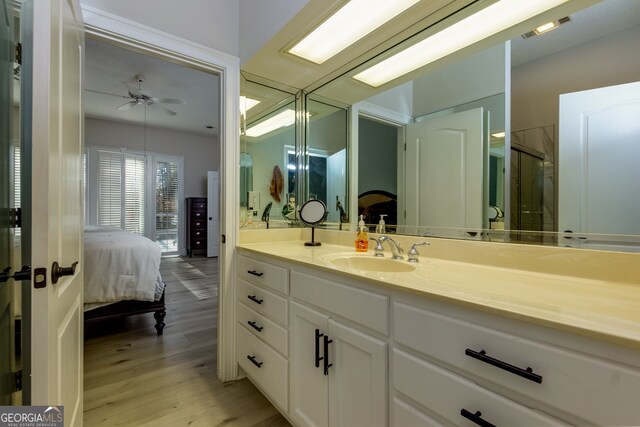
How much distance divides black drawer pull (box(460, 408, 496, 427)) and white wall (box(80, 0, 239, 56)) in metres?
2.16

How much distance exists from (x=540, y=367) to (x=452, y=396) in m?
0.24

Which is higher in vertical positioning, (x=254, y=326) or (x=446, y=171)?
(x=446, y=171)

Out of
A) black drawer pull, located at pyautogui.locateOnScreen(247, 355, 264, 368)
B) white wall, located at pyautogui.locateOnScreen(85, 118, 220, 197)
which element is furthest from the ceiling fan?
black drawer pull, located at pyautogui.locateOnScreen(247, 355, 264, 368)

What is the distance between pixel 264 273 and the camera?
1564 millimetres

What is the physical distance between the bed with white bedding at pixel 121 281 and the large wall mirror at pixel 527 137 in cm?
207

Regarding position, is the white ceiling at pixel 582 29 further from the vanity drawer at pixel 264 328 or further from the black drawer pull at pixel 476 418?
the vanity drawer at pixel 264 328

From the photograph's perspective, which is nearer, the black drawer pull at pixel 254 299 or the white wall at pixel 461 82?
the white wall at pixel 461 82

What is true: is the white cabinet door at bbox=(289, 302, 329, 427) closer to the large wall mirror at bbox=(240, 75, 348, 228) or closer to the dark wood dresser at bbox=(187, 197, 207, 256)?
the large wall mirror at bbox=(240, 75, 348, 228)

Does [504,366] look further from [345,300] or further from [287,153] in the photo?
[287,153]

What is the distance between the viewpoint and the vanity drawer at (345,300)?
37.4 inches

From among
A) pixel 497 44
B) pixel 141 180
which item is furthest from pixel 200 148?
pixel 497 44

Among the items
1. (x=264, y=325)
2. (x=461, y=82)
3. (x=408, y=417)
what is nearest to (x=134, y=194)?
(x=264, y=325)

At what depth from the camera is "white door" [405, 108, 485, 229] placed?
144 centimetres

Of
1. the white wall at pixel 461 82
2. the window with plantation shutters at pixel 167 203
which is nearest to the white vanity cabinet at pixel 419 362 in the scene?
the white wall at pixel 461 82
